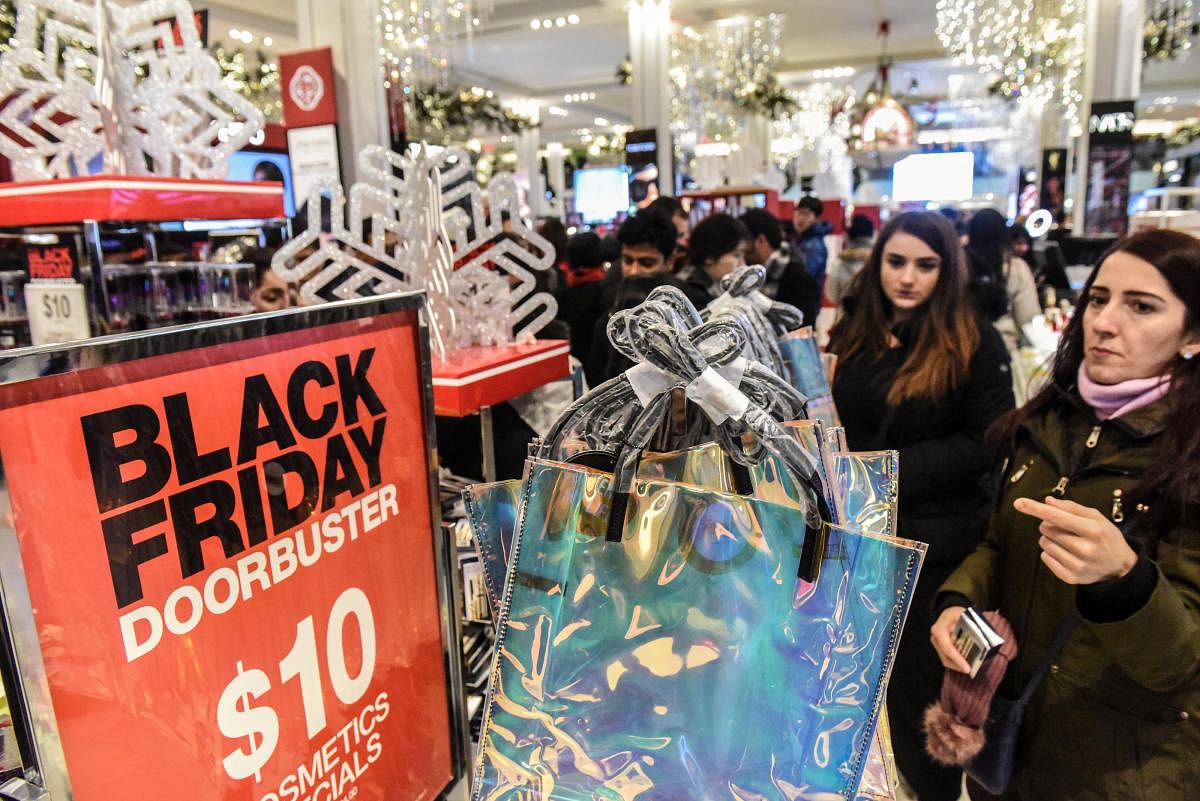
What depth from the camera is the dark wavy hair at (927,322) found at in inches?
78.7

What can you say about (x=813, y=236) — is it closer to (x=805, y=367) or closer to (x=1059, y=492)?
(x=805, y=367)

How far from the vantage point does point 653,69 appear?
26.5 ft

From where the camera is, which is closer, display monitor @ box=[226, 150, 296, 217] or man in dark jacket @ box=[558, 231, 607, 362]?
man in dark jacket @ box=[558, 231, 607, 362]

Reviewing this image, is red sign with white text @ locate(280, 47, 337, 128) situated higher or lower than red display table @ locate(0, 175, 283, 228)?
higher

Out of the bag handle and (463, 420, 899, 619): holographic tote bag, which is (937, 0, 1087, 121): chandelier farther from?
the bag handle

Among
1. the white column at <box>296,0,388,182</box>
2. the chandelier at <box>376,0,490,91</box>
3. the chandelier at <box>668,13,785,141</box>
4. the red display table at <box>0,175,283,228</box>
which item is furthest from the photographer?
the chandelier at <box>668,13,785,141</box>

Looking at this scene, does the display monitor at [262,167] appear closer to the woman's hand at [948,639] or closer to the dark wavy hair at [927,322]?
the dark wavy hair at [927,322]

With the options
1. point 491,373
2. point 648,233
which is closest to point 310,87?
point 648,233

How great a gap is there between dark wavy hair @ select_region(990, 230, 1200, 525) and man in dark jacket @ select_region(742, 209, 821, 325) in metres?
2.89

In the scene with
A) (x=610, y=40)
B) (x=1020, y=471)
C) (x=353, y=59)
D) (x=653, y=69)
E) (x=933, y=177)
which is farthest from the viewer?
(x=610, y=40)

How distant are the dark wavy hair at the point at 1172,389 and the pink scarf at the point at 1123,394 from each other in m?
0.02

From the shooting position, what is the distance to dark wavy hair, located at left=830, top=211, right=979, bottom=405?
78.7 inches

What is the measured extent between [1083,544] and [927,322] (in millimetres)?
1058

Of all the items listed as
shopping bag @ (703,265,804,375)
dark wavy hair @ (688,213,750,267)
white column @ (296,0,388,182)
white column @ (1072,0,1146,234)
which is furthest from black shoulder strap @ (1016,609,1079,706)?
white column @ (1072,0,1146,234)
